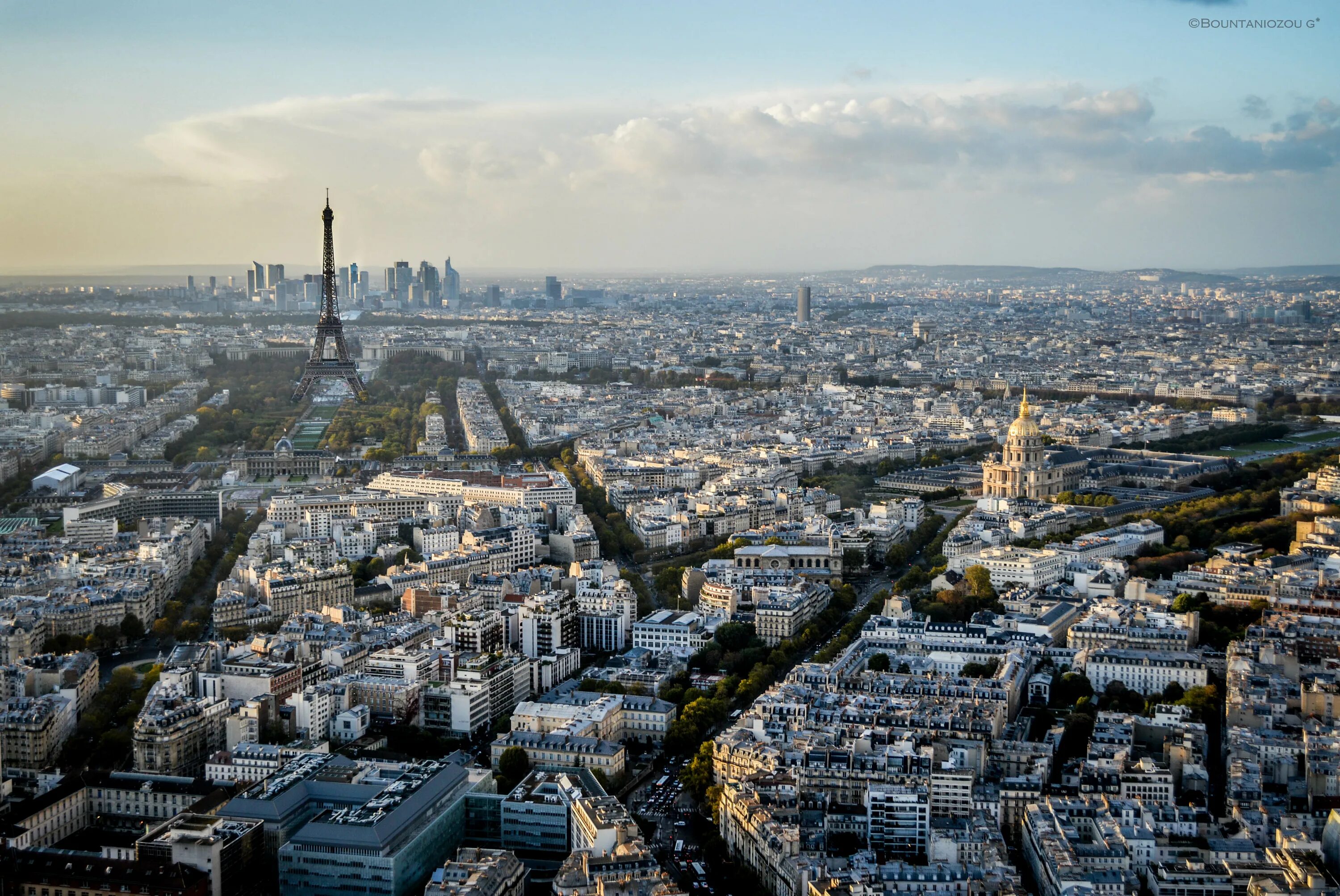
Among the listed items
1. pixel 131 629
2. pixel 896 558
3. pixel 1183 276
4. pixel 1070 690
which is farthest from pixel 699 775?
pixel 1183 276

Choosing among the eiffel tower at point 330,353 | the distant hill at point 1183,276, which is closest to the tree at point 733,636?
the eiffel tower at point 330,353

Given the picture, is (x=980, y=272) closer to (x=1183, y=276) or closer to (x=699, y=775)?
(x=1183, y=276)

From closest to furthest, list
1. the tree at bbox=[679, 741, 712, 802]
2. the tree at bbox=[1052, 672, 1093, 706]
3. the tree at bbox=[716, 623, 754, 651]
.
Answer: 1. the tree at bbox=[679, 741, 712, 802]
2. the tree at bbox=[1052, 672, 1093, 706]
3. the tree at bbox=[716, 623, 754, 651]

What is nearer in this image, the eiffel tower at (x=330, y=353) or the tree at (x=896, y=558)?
the tree at (x=896, y=558)

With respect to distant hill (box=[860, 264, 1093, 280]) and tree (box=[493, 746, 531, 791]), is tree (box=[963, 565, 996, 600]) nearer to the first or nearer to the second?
tree (box=[493, 746, 531, 791])

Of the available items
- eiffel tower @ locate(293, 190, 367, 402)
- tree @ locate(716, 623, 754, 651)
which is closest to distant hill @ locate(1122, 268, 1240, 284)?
eiffel tower @ locate(293, 190, 367, 402)

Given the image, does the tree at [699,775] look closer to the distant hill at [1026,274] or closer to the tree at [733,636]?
the tree at [733,636]
